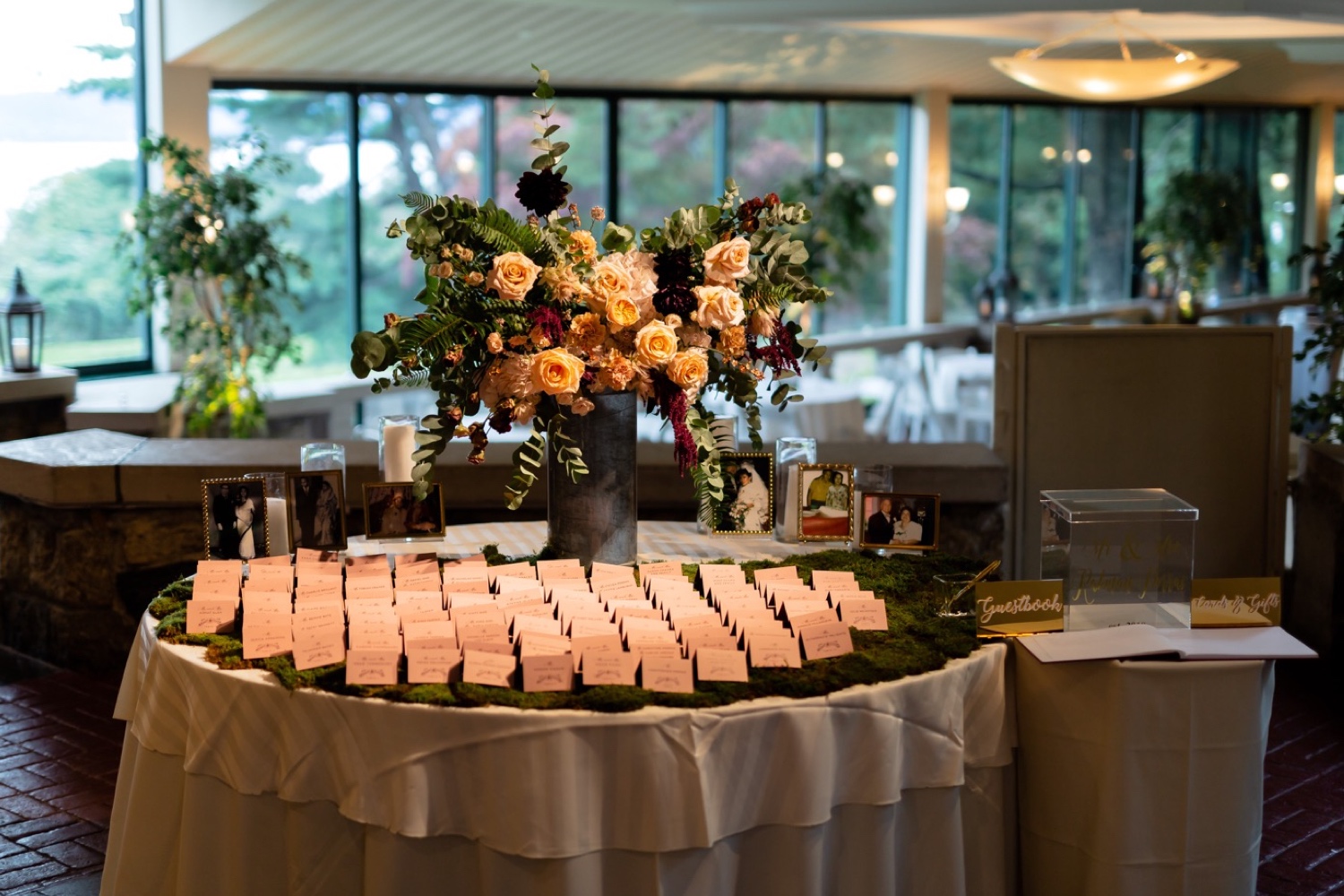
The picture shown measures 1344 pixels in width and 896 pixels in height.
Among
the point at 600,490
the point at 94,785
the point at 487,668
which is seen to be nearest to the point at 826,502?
the point at 600,490

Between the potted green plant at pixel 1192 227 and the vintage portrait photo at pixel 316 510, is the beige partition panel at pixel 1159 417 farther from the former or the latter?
the potted green plant at pixel 1192 227

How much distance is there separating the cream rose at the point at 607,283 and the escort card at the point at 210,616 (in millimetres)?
862

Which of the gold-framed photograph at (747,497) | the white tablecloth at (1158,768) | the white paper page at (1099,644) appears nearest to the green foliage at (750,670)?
the white paper page at (1099,644)

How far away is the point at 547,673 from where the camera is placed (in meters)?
2.13

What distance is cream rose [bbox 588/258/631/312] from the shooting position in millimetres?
2512

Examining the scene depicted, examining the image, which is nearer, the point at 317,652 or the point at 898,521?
the point at 317,652

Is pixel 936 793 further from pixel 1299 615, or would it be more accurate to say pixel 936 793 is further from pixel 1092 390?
pixel 1299 615

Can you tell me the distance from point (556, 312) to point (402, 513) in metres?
0.73

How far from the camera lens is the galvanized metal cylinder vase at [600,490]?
2.75m

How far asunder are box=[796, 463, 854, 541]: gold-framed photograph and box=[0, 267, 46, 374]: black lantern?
4.48 m

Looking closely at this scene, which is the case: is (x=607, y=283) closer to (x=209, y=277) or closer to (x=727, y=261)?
(x=727, y=261)

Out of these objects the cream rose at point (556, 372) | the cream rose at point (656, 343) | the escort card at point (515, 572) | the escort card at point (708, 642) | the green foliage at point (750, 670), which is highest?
the cream rose at point (656, 343)

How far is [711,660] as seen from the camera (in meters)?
2.18

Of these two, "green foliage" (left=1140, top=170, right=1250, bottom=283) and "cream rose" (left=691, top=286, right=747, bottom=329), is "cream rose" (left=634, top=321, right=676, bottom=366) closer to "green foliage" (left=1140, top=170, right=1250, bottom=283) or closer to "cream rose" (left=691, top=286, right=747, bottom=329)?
"cream rose" (left=691, top=286, right=747, bottom=329)
